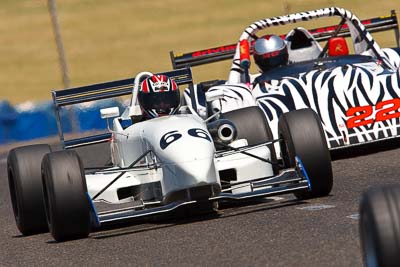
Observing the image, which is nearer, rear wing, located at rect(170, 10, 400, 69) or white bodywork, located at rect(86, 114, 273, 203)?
white bodywork, located at rect(86, 114, 273, 203)

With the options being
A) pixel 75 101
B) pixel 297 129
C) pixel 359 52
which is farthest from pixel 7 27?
pixel 297 129

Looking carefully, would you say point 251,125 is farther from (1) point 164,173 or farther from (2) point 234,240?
(2) point 234,240

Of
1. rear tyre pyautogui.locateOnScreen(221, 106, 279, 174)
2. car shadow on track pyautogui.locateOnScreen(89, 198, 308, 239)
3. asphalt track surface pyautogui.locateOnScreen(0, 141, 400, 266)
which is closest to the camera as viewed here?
asphalt track surface pyautogui.locateOnScreen(0, 141, 400, 266)

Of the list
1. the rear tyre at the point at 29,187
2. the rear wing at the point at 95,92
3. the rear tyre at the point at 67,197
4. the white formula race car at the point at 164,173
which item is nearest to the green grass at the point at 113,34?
the rear wing at the point at 95,92

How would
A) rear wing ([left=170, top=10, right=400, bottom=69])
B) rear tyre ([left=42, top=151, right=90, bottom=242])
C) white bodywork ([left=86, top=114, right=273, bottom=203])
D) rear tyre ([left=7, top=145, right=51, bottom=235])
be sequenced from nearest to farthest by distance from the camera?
white bodywork ([left=86, top=114, right=273, bottom=203]), rear tyre ([left=42, top=151, right=90, bottom=242]), rear tyre ([left=7, top=145, right=51, bottom=235]), rear wing ([left=170, top=10, right=400, bottom=69])

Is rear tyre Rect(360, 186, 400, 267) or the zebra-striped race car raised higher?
the zebra-striped race car

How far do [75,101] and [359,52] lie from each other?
4931mm

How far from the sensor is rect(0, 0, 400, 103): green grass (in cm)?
2220

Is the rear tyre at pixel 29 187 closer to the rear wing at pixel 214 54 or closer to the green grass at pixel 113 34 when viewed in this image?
the rear wing at pixel 214 54

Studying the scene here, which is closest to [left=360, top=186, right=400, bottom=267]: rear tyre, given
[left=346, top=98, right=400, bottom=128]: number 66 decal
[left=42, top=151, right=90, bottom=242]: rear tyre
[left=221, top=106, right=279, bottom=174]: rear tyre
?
[left=42, top=151, right=90, bottom=242]: rear tyre

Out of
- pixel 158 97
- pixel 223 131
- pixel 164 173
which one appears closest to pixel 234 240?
pixel 164 173

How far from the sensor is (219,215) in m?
9.53

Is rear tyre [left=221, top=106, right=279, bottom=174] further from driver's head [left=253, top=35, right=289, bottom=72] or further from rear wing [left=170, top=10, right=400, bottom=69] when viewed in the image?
rear wing [left=170, top=10, right=400, bottom=69]

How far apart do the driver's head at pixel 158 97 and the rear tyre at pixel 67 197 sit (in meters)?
1.33
